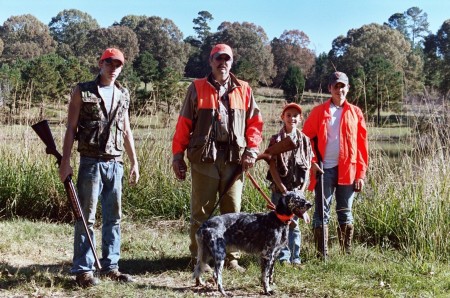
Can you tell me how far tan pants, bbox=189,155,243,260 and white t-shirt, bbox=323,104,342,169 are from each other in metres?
0.89

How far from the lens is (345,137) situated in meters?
4.81

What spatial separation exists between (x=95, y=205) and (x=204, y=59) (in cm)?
2589

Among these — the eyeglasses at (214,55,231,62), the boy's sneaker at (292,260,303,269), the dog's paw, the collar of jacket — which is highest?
the eyeglasses at (214,55,231,62)

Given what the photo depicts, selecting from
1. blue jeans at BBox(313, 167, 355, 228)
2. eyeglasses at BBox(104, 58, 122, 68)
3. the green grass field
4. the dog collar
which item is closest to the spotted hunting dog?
the dog collar

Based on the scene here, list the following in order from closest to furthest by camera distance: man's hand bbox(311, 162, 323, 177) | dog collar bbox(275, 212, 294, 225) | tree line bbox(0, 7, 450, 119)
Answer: dog collar bbox(275, 212, 294, 225) → man's hand bbox(311, 162, 323, 177) → tree line bbox(0, 7, 450, 119)

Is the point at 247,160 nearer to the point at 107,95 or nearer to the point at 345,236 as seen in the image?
the point at 107,95

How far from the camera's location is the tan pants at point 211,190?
4.48 meters

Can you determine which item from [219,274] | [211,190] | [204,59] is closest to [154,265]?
[211,190]

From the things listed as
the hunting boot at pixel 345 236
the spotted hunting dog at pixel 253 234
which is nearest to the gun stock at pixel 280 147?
the spotted hunting dog at pixel 253 234

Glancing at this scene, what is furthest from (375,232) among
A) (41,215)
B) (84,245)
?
(41,215)

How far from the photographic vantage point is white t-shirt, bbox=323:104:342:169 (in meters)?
4.83

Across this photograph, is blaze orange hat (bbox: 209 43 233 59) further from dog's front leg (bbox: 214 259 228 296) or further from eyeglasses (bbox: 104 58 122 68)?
dog's front leg (bbox: 214 259 228 296)

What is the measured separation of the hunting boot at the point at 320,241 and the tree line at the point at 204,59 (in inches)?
72.2

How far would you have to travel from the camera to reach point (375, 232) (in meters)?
5.78
